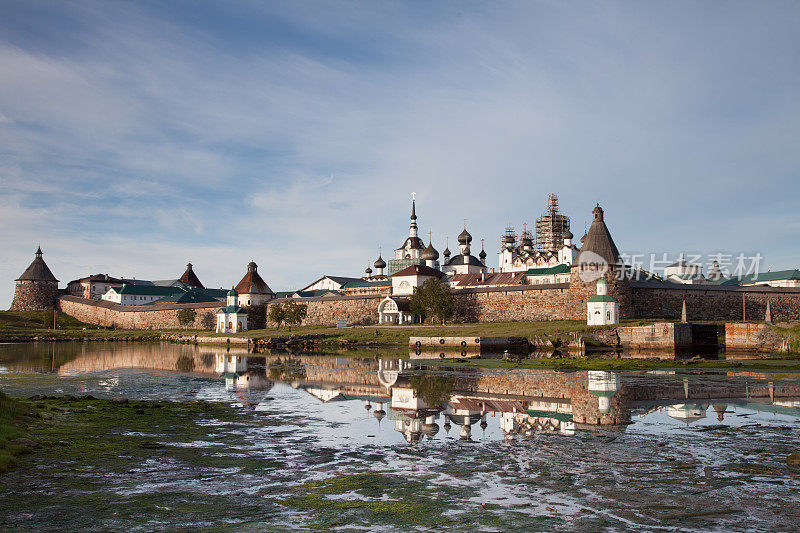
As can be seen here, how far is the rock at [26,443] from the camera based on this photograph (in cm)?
892

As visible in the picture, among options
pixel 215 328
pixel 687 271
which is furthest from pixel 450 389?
pixel 687 271

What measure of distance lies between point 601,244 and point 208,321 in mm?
39864

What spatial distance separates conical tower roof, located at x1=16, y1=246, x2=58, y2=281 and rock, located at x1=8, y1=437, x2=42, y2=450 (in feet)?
276

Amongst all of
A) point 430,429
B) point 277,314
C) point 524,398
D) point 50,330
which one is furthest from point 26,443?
point 50,330

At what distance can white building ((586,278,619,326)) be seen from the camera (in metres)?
38.5

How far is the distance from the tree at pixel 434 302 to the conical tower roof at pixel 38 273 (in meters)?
55.6

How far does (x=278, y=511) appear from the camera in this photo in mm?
6629

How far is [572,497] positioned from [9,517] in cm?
557

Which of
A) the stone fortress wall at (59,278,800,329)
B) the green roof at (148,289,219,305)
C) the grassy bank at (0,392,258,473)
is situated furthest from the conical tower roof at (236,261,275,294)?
the grassy bank at (0,392,258,473)

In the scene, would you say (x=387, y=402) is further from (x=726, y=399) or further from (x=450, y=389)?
(x=726, y=399)

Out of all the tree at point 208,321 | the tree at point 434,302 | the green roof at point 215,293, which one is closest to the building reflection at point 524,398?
the tree at point 434,302

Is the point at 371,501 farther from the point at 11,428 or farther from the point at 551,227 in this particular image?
the point at 551,227

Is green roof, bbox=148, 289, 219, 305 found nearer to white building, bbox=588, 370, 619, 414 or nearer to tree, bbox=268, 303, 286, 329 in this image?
tree, bbox=268, 303, 286, 329

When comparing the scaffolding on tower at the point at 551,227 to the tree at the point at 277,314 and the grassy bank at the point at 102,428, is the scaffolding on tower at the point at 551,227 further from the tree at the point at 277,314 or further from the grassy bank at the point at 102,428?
the grassy bank at the point at 102,428
